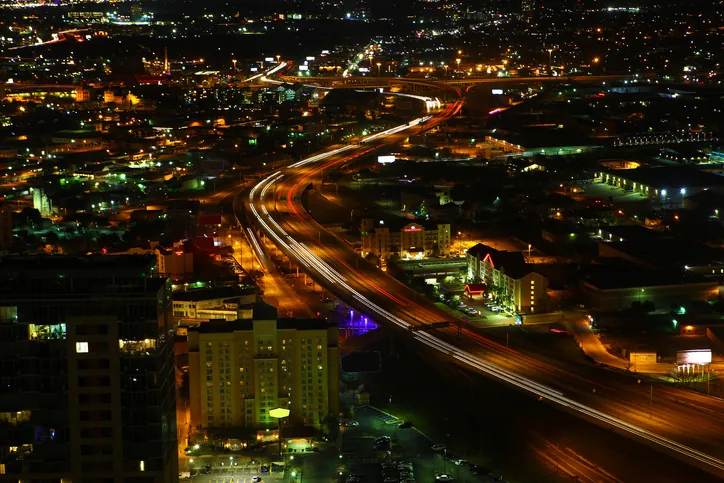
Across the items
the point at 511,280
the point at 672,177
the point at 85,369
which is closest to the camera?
the point at 85,369

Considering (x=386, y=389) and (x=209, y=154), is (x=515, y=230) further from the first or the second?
(x=209, y=154)

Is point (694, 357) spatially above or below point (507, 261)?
below

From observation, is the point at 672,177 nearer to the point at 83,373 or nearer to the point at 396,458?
the point at 396,458

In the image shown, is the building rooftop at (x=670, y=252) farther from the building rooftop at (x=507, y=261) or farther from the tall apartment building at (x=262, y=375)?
the tall apartment building at (x=262, y=375)

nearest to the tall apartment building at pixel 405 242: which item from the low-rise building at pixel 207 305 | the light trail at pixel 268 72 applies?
the low-rise building at pixel 207 305

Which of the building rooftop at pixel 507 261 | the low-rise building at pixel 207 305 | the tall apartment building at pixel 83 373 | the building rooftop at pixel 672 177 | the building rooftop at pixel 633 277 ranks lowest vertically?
the low-rise building at pixel 207 305

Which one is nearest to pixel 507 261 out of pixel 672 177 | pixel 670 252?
pixel 670 252

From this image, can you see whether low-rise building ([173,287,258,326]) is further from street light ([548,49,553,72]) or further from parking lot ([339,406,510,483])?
street light ([548,49,553,72])
